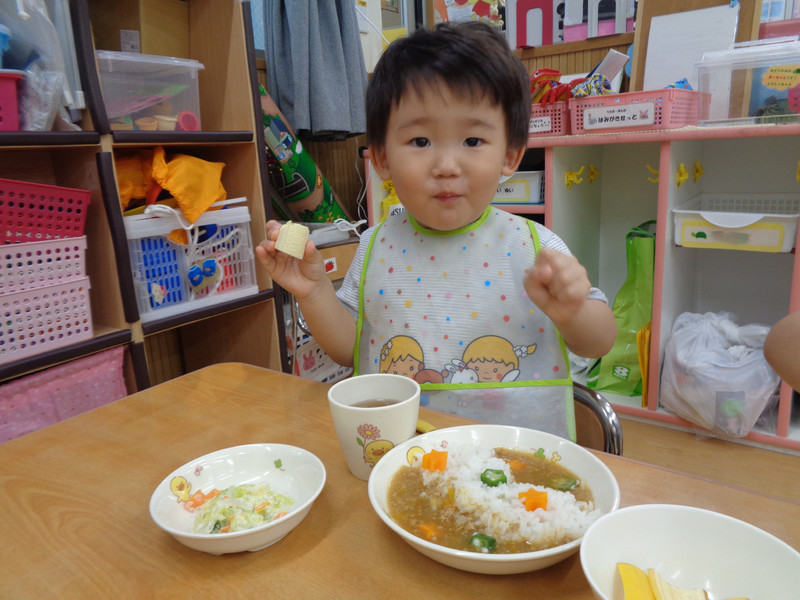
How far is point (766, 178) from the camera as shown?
6.65ft

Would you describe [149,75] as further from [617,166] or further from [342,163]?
[617,166]

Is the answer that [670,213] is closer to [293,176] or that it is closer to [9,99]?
[293,176]

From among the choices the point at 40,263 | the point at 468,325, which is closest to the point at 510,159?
the point at 468,325

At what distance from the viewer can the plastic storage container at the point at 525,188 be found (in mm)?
2033

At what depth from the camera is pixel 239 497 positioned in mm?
544

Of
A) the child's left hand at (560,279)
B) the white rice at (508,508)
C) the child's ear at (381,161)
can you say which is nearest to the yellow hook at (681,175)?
the child's ear at (381,161)

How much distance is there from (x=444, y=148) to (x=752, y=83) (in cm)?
141

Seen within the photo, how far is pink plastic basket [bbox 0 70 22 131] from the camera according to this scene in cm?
122

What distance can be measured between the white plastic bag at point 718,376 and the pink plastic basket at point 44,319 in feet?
5.83

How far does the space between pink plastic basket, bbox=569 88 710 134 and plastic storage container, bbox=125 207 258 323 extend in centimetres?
118

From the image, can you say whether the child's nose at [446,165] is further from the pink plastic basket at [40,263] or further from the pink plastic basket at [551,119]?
the pink plastic basket at [551,119]

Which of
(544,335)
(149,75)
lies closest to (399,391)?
(544,335)

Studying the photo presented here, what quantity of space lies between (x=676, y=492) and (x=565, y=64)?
2.16 meters

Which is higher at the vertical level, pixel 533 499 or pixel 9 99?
pixel 9 99
